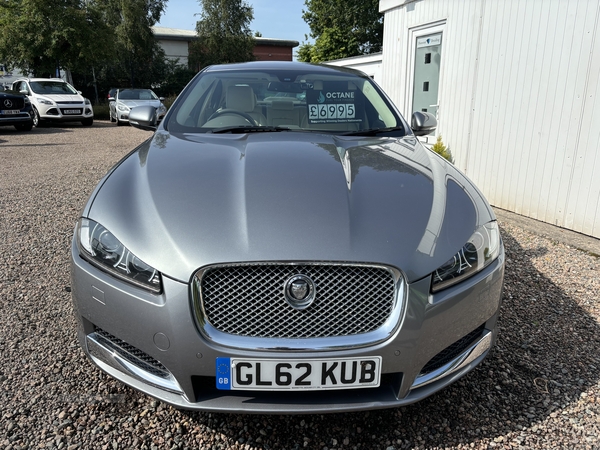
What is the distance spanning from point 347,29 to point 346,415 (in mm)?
38810

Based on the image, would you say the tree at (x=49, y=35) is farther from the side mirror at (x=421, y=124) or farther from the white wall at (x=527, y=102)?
the side mirror at (x=421, y=124)

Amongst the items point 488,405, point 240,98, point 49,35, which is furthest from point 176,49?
point 488,405

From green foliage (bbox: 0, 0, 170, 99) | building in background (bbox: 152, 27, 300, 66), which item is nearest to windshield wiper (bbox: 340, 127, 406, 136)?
green foliage (bbox: 0, 0, 170, 99)

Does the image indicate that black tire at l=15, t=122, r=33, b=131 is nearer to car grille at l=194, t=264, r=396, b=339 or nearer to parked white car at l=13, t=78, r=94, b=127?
parked white car at l=13, t=78, r=94, b=127

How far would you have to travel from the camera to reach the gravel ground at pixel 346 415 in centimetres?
198

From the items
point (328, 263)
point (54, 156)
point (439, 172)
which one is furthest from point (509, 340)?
point (54, 156)

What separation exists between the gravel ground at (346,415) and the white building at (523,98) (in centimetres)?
160

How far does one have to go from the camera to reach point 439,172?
2.36m

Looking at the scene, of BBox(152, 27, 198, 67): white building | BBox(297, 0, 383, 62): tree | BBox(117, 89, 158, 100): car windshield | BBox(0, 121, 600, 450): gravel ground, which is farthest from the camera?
BBox(152, 27, 198, 67): white building

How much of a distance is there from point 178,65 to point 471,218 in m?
38.4

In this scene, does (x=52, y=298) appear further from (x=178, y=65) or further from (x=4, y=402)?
(x=178, y=65)

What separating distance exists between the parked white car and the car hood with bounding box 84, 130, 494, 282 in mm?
15774

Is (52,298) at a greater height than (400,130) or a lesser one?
lesser

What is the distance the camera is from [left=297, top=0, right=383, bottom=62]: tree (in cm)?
3678
